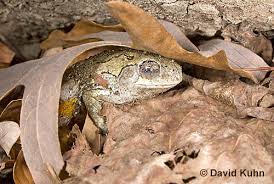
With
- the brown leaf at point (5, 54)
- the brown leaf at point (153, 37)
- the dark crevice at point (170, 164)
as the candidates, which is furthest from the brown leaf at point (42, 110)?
the brown leaf at point (5, 54)

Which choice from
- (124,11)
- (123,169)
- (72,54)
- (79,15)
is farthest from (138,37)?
(79,15)

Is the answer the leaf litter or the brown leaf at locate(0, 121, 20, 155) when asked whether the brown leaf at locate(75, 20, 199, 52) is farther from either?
the brown leaf at locate(0, 121, 20, 155)

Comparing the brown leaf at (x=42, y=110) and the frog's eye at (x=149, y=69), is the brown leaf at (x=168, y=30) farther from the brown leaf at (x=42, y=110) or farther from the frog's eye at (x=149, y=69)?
the frog's eye at (x=149, y=69)

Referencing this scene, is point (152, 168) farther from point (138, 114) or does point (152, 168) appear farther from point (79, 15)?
point (79, 15)

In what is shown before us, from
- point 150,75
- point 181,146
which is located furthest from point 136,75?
point 181,146

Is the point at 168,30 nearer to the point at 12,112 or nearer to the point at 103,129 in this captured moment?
the point at 103,129

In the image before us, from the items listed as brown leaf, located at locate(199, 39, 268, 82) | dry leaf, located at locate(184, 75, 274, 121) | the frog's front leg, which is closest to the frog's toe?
the frog's front leg
